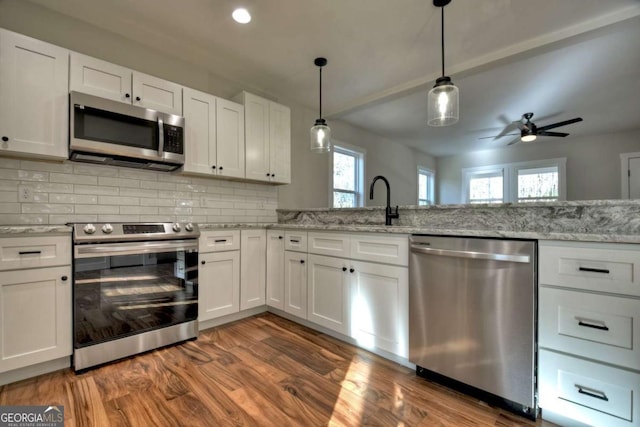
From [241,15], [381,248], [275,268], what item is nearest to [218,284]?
[275,268]

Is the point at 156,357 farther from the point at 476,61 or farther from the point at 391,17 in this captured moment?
the point at 476,61

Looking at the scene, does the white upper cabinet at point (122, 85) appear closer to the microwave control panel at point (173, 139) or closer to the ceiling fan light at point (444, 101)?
the microwave control panel at point (173, 139)

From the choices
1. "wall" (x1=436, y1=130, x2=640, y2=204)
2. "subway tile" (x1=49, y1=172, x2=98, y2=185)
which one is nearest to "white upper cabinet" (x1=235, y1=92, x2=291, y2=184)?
"subway tile" (x1=49, y1=172, x2=98, y2=185)

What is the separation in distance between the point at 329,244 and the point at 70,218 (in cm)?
204

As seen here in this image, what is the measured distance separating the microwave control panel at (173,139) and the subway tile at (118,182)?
18.2 inches

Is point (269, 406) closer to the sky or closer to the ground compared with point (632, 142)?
closer to the ground

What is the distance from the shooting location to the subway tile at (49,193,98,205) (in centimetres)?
217

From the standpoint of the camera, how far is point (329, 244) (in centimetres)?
243

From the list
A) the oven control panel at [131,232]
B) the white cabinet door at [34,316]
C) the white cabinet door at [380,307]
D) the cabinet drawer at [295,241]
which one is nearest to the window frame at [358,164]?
the cabinet drawer at [295,241]

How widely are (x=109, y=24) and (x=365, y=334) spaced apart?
3223 millimetres

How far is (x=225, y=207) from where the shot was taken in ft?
10.5

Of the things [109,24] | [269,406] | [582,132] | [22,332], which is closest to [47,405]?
[22,332]

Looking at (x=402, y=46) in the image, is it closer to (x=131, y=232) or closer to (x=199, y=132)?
(x=199, y=132)

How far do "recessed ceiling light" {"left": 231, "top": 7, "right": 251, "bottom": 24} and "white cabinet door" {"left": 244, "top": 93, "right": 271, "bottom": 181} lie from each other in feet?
2.78
